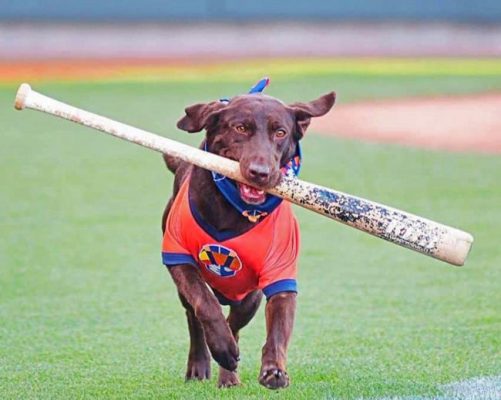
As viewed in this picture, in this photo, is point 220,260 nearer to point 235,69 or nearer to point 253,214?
point 253,214

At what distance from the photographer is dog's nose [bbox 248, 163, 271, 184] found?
5.18 metres

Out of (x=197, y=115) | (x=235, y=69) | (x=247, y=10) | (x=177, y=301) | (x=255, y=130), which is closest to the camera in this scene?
(x=255, y=130)

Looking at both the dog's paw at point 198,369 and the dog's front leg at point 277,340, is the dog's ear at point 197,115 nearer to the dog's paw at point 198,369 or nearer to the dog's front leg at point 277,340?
Answer: the dog's front leg at point 277,340

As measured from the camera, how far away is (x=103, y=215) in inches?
456

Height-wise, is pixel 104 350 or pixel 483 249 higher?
pixel 483 249

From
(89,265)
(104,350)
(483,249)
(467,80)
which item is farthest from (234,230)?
(467,80)

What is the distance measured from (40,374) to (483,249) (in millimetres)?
4623

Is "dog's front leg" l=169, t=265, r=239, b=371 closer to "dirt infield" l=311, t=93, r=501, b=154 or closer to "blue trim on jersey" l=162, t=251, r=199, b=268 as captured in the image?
"blue trim on jersey" l=162, t=251, r=199, b=268

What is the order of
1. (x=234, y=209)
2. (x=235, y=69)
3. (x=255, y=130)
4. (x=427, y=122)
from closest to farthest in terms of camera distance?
1. (x=255, y=130)
2. (x=234, y=209)
3. (x=427, y=122)
4. (x=235, y=69)

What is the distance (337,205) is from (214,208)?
0.54 metres

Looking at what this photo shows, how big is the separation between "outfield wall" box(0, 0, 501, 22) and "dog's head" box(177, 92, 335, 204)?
26.0m

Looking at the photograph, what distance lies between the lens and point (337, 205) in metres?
5.33

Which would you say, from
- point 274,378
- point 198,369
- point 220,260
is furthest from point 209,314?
point 198,369

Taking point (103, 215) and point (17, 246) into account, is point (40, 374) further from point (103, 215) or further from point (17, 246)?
point (103, 215)
